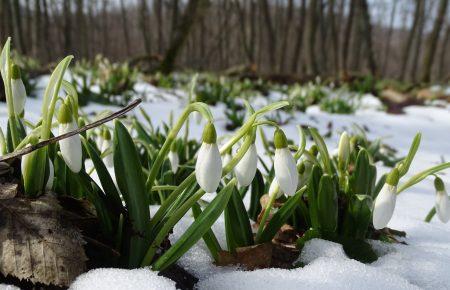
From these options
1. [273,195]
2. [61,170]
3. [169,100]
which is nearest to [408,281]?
[273,195]

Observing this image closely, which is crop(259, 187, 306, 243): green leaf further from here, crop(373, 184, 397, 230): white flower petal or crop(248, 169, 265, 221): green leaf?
crop(248, 169, 265, 221): green leaf

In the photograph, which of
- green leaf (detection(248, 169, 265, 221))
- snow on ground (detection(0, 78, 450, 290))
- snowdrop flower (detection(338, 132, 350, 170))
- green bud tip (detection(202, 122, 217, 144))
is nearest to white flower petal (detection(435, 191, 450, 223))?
snow on ground (detection(0, 78, 450, 290))

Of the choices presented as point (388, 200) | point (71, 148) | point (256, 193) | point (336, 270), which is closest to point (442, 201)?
point (388, 200)

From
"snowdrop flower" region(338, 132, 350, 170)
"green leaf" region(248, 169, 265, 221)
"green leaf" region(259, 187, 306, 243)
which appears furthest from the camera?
"green leaf" region(248, 169, 265, 221)

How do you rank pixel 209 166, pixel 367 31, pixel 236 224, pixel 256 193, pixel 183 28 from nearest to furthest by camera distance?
pixel 209 166 < pixel 236 224 < pixel 256 193 < pixel 183 28 < pixel 367 31

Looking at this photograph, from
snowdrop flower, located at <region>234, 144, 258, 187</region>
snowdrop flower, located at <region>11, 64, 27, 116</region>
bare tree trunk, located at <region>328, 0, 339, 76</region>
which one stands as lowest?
bare tree trunk, located at <region>328, 0, 339, 76</region>

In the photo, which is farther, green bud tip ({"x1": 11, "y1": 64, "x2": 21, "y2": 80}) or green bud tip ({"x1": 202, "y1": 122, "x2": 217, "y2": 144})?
green bud tip ({"x1": 11, "y1": 64, "x2": 21, "y2": 80})

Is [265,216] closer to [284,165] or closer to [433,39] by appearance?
[284,165]

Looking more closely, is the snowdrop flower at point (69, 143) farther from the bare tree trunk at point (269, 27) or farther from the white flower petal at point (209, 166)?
the bare tree trunk at point (269, 27)

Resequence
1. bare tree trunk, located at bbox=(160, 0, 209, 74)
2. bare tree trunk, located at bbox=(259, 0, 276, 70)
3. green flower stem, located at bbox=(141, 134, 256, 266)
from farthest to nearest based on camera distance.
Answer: bare tree trunk, located at bbox=(259, 0, 276, 70) → bare tree trunk, located at bbox=(160, 0, 209, 74) → green flower stem, located at bbox=(141, 134, 256, 266)
